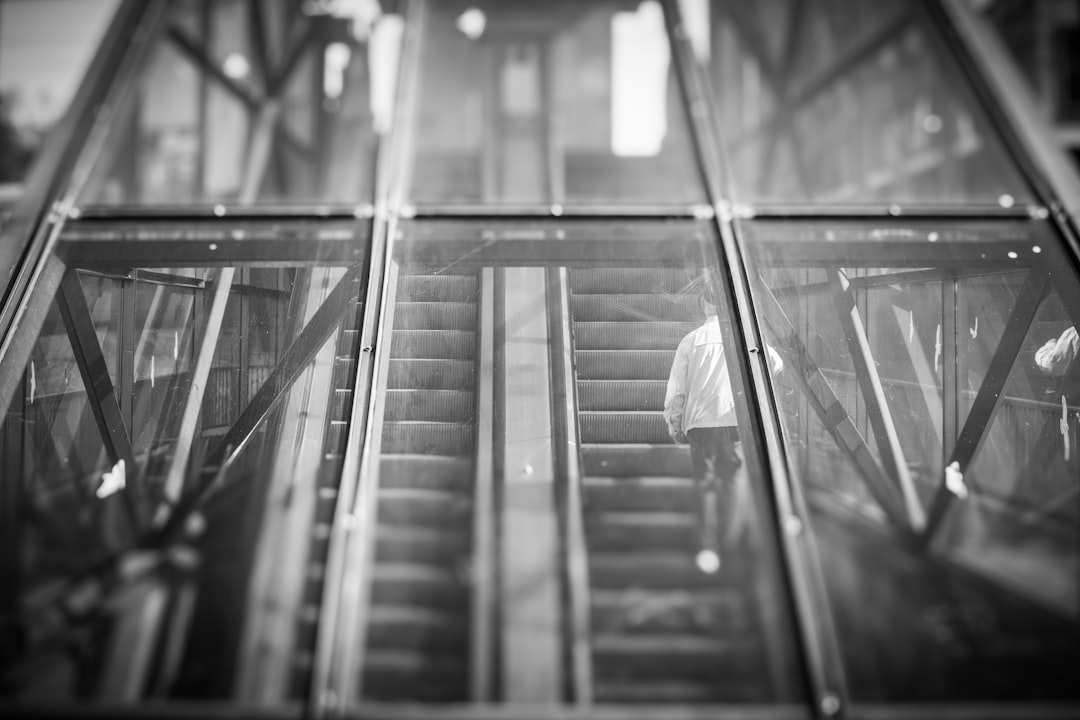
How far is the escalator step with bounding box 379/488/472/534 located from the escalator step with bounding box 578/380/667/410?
0.63 m

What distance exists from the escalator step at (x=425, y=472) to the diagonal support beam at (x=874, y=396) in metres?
1.40

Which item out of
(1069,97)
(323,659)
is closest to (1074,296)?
(323,659)

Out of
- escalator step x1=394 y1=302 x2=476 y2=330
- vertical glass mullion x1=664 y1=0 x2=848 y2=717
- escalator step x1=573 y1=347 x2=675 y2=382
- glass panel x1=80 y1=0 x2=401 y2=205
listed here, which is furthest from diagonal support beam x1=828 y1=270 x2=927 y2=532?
glass panel x1=80 y1=0 x2=401 y2=205

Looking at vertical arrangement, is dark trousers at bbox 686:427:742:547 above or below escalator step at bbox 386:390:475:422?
below

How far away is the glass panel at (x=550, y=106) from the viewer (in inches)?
200

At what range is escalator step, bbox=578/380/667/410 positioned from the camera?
2.85 metres

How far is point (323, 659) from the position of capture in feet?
6.83

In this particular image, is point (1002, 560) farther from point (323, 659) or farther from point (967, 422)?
point (323, 659)

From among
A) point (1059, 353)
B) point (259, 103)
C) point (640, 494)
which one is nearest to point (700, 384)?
point (640, 494)

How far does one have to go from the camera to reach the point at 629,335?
3.06 metres

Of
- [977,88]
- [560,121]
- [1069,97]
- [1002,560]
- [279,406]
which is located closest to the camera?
[1002,560]

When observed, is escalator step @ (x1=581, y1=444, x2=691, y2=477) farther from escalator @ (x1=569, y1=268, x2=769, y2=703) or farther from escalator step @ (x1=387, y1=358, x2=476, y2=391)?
escalator step @ (x1=387, y1=358, x2=476, y2=391)

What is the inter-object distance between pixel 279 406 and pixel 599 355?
119 cm

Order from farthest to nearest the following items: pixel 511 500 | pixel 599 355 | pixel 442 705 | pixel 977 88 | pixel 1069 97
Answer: pixel 1069 97 < pixel 977 88 < pixel 599 355 < pixel 511 500 < pixel 442 705
